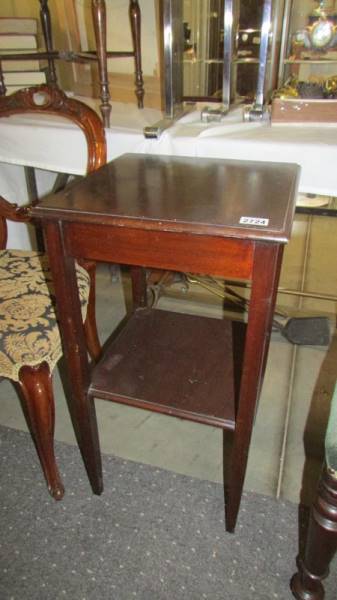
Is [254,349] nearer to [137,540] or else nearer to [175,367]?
[175,367]

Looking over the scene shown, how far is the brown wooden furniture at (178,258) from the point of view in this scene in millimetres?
598

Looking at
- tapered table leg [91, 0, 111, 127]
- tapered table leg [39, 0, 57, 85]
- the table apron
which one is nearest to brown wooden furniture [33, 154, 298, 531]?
the table apron

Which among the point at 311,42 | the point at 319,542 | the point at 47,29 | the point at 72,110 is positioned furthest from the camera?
the point at 47,29

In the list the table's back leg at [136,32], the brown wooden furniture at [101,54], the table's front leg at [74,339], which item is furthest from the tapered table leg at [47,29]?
the table's front leg at [74,339]

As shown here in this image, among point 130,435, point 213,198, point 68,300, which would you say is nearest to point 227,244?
point 213,198

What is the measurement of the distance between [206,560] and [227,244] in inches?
28.5

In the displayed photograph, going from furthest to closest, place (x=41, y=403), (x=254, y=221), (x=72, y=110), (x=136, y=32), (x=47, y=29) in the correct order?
(x=47, y=29) < (x=136, y=32) < (x=72, y=110) < (x=41, y=403) < (x=254, y=221)

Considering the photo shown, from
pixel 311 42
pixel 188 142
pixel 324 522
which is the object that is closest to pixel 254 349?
pixel 324 522

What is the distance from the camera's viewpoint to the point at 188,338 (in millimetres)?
1034

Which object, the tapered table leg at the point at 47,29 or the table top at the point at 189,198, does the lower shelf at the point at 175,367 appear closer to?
the table top at the point at 189,198

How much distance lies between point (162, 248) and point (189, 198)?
0.12m

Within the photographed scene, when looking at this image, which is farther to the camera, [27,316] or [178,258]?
[27,316]

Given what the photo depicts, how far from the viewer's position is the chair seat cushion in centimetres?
84

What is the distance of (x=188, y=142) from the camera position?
1050 mm
